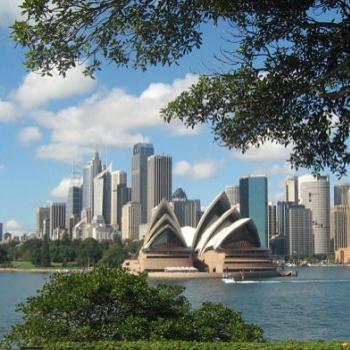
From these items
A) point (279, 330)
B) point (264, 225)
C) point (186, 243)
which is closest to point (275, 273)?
point (186, 243)

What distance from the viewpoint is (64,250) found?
105 metres

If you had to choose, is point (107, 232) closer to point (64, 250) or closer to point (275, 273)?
point (64, 250)

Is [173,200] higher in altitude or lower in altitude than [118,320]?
higher

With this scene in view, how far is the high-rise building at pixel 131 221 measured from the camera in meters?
155

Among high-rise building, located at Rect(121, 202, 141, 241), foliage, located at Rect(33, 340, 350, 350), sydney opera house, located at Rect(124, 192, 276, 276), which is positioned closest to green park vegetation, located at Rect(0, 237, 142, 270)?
sydney opera house, located at Rect(124, 192, 276, 276)

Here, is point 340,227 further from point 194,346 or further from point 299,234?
point 194,346

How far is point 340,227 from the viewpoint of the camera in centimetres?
15712

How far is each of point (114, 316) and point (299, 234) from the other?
148258 mm

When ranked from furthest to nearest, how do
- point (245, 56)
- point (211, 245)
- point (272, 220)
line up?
point (272, 220)
point (211, 245)
point (245, 56)

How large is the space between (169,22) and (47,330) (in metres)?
4.35

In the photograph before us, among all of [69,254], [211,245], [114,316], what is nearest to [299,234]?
[69,254]

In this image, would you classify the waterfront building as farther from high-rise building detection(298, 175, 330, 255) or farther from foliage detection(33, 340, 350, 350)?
foliage detection(33, 340, 350, 350)

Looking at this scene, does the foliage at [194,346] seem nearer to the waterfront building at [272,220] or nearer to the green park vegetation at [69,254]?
the green park vegetation at [69,254]

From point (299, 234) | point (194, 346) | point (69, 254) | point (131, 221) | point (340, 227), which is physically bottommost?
point (69, 254)
